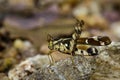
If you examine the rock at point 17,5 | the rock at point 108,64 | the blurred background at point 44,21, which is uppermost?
the rock at point 17,5

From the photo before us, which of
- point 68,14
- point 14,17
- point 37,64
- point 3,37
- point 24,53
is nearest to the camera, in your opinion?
point 37,64

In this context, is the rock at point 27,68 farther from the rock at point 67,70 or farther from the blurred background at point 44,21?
the blurred background at point 44,21

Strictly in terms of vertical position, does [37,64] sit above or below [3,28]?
below

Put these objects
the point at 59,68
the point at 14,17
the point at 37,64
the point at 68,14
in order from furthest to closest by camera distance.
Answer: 1. the point at 68,14
2. the point at 14,17
3. the point at 37,64
4. the point at 59,68

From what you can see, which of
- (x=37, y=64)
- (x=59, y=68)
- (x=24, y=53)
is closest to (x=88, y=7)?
(x=24, y=53)

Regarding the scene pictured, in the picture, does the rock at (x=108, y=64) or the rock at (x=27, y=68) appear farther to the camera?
the rock at (x=27, y=68)

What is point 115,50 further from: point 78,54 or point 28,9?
point 28,9

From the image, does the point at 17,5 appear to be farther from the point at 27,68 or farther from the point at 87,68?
the point at 87,68

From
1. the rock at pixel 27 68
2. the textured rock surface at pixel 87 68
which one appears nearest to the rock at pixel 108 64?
the textured rock surface at pixel 87 68

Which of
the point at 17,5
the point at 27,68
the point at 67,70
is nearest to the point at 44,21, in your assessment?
the point at 17,5
